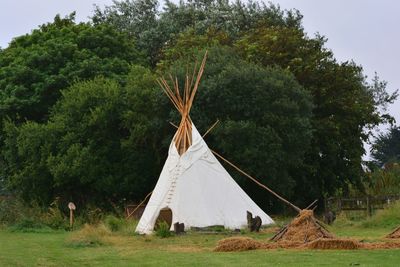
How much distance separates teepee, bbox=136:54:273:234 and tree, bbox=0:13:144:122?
44.0ft

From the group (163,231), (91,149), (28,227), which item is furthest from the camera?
(91,149)

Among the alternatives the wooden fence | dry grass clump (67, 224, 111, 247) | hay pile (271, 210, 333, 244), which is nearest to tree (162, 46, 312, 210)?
the wooden fence

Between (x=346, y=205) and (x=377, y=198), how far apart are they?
2254mm

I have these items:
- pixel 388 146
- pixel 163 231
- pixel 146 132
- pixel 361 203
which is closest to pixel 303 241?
pixel 163 231

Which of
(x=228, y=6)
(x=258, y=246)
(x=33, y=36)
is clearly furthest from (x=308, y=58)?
(x=258, y=246)

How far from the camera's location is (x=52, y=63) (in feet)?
130

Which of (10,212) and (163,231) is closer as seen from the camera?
(163,231)

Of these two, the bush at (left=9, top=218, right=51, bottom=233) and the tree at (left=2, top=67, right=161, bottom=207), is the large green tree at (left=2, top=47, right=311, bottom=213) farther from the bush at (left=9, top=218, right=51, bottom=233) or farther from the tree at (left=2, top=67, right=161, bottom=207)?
the bush at (left=9, top=218, right=51, bottom=233)

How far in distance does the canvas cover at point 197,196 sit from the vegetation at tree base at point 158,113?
15.2ft

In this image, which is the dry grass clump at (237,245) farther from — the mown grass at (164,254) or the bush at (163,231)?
the bush at (163,231)

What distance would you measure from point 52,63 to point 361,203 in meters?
17.9

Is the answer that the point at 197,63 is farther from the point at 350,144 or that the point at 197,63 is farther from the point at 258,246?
the point at 258,246

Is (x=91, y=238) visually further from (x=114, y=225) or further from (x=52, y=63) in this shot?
(x=52, y=63)

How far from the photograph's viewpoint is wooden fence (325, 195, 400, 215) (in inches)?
1107
